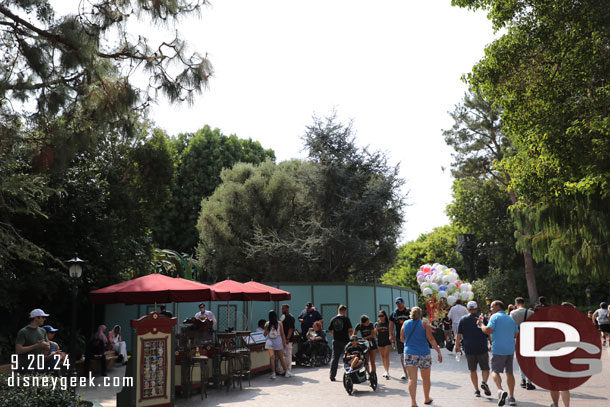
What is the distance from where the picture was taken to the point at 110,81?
32.7 feet

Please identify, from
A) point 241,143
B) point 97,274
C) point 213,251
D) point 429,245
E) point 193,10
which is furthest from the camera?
point 429,245

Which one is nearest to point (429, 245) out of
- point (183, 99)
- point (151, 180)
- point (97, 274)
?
point (151, 180)

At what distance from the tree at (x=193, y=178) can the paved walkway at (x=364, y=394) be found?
27.9 m

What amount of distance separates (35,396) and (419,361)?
19.3 feet

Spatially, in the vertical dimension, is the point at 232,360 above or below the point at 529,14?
below

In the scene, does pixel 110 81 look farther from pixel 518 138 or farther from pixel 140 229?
pixel 140 229

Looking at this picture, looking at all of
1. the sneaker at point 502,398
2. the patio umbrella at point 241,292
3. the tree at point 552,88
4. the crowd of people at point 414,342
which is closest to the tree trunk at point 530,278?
the tree at point 552,88

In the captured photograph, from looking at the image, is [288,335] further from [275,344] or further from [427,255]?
[427,255]

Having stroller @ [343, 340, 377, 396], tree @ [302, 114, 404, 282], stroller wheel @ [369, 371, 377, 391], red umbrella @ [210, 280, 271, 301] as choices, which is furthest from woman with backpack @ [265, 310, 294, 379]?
tree @ [302, 114, 404, 282]

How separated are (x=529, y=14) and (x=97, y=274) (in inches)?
586

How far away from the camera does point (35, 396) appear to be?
7.37 meters

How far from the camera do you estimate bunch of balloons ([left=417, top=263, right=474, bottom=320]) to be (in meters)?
24.4

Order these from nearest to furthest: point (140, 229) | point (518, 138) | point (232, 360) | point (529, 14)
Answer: point (232, 360) < point (529, 14) < point (518, 138) < point (140, 229)

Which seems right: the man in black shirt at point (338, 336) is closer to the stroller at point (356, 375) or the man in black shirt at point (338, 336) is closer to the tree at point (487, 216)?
the stroller at point (356, 375)
